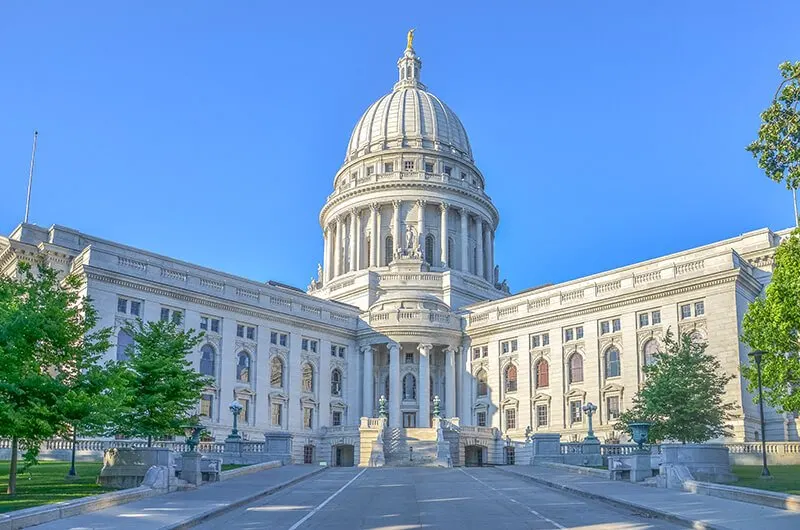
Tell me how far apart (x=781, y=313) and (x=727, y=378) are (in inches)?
816

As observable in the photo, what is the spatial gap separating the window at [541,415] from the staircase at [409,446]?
1342cm

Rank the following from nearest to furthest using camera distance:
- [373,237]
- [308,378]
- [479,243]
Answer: [308,378] < [373,237] < [479,243]

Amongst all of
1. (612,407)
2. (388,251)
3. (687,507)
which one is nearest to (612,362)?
(612,407)

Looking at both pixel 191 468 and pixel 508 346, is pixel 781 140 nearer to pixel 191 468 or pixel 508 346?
pixel 191 468

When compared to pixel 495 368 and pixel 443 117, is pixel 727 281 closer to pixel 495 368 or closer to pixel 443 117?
pixel 495 368

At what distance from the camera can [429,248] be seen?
325 ft

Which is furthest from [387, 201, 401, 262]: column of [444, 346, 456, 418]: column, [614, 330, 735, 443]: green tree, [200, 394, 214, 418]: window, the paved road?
the paved road

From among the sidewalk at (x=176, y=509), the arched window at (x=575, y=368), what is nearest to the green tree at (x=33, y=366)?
the sidewalk at (x=176, y=509)

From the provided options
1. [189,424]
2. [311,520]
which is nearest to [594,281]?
[189,424]

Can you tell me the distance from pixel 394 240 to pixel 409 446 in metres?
38.7

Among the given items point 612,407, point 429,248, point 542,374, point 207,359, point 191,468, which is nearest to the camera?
point 191,468

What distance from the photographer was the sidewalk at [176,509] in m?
19.4

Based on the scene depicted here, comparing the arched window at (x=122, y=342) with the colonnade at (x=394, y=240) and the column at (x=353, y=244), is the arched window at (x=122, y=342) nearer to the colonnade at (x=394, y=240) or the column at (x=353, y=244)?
the column at (x=353, y=244)

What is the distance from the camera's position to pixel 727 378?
2186 inches
